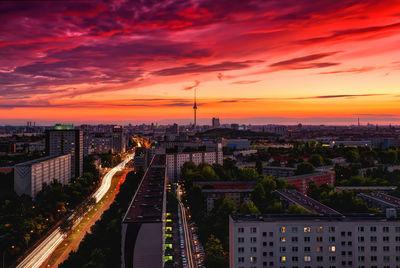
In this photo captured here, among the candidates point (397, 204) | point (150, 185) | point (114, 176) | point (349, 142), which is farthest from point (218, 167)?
point (349, 142)

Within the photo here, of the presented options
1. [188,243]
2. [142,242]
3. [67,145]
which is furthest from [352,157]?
[142,242]

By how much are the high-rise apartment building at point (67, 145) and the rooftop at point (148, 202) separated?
47.3 feet

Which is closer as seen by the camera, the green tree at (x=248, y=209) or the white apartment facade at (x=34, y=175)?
the green tree at (x=248, y=209)

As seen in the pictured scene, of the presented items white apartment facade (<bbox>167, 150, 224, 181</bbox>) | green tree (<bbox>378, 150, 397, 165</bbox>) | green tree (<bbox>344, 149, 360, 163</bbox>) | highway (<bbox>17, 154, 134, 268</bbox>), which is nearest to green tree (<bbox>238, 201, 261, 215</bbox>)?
highway (<bbox>17, 154, 134, 268</bbox>)

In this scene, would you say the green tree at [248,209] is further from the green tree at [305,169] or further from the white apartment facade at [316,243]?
the green tree at [305,169]

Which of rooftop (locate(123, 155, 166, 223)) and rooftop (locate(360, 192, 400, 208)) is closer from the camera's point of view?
rooftop (locate(123, 155, 166, 223))

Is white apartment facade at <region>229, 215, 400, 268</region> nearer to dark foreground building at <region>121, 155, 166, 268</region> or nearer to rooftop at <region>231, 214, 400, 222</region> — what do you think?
rooftop at <region>231, 214, 400, 222</region>

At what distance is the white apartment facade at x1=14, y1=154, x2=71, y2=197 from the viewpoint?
2667 cm

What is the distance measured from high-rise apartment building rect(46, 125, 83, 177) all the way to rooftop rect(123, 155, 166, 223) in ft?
47.3

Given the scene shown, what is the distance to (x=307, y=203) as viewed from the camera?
1798 centimetres

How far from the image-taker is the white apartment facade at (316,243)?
39.9 feet

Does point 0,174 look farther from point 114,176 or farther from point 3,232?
point 3,232

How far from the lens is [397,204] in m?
18.5

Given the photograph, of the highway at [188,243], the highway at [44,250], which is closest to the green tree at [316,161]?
the highway at [188,243]
